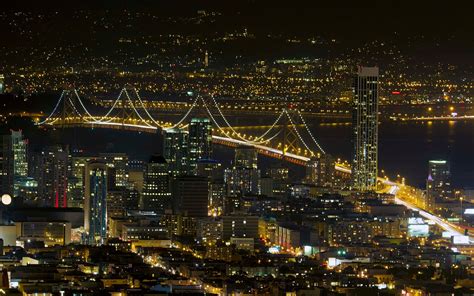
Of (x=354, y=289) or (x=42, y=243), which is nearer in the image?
(x=354, y=289)

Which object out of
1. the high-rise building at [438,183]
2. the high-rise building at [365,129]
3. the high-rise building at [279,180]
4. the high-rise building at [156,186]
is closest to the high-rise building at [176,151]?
the high-rise building at [156,186]

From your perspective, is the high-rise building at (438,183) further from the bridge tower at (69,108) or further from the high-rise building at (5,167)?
the bridge tower at (69,108)

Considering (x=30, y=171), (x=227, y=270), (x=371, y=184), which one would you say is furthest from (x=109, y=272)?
(x=371, y=184)

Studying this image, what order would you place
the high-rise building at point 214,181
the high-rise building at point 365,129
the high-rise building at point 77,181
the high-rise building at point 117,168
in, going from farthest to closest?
the high-rise building at point 365,129, the high-rise building at point 117,168, the high-rise building at point 214,181, the high-rise building at point 77,181

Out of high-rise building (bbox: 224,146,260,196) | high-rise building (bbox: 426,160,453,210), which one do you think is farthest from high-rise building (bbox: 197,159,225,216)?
high-rise building (bbox: 426,160,453,210)

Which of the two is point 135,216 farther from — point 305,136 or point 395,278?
point 305,136

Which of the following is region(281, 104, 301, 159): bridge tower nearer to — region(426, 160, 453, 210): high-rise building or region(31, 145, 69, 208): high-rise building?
region(426, 160, 453, 210): high-rise building

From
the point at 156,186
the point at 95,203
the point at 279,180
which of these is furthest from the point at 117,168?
the point at 95,203
